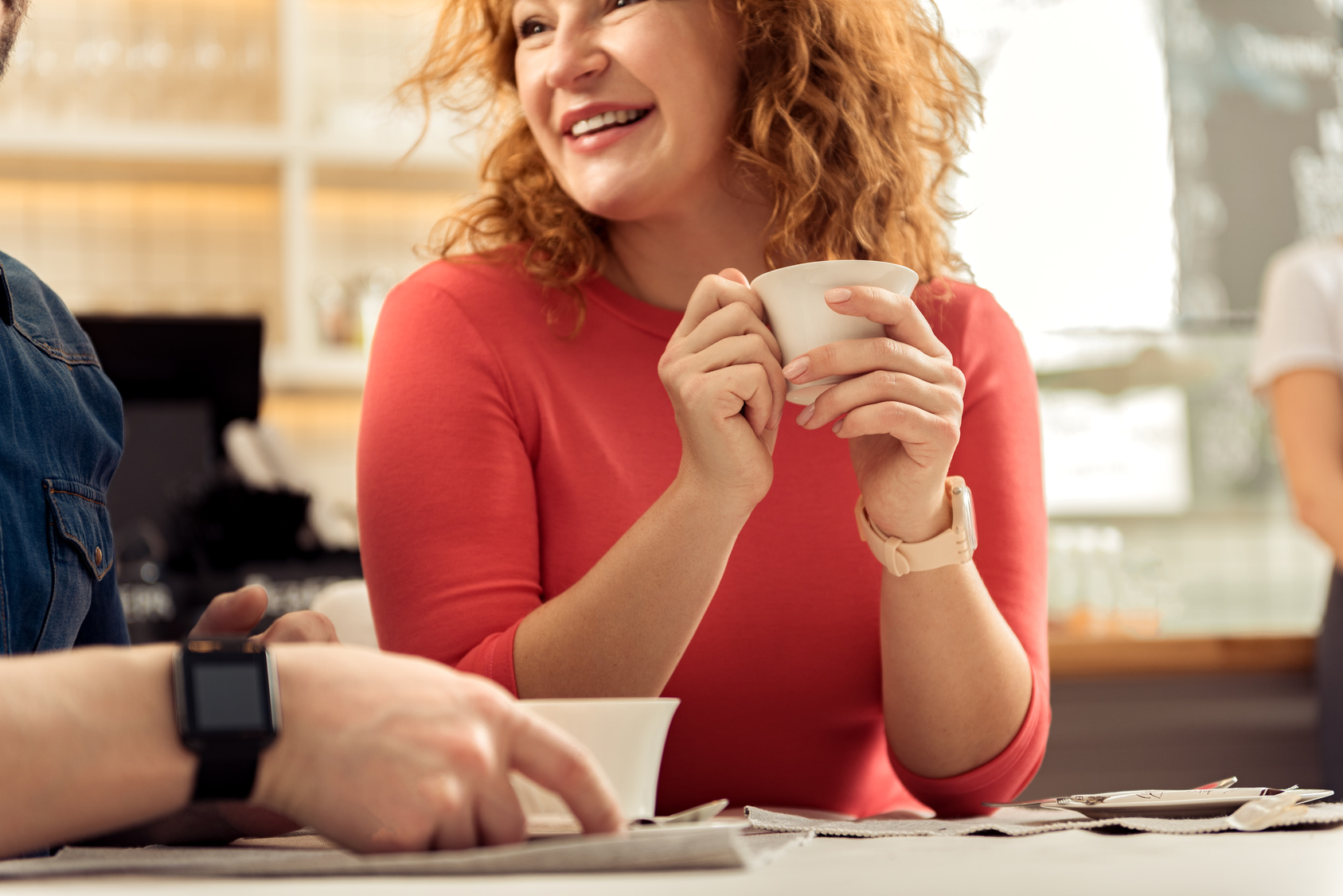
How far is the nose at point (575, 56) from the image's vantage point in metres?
1.05

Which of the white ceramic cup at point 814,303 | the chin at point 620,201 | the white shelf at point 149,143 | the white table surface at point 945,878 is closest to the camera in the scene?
the white table surface at point 945,878

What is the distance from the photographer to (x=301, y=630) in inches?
24.9

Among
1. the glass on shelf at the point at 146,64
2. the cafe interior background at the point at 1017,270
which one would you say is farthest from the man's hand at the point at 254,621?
the glass on shelf at the point at 146,64

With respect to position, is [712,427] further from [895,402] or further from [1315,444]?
[1315,444]

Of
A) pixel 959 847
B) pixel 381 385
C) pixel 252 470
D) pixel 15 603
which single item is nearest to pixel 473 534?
pixel 381 385

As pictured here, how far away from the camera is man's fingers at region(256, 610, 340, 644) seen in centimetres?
63

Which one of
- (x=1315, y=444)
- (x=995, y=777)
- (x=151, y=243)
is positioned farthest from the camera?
(x=151, y=243)

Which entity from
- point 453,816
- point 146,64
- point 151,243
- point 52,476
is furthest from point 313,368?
point 453,816

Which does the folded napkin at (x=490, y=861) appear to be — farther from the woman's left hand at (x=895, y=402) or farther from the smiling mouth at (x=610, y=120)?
the smiling mouth at (x=610, y=120)

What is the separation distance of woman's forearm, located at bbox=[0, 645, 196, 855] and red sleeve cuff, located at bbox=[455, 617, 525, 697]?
448 millimetres

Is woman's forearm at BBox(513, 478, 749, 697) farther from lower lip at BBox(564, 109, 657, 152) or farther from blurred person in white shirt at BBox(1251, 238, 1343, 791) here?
blurred person in white shirt at BBox(1251, 238, 1343, 791)

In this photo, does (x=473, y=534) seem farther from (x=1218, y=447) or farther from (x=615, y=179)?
(x=1218, y=447)

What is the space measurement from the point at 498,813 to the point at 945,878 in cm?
16

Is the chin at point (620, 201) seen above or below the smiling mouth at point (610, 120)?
below
